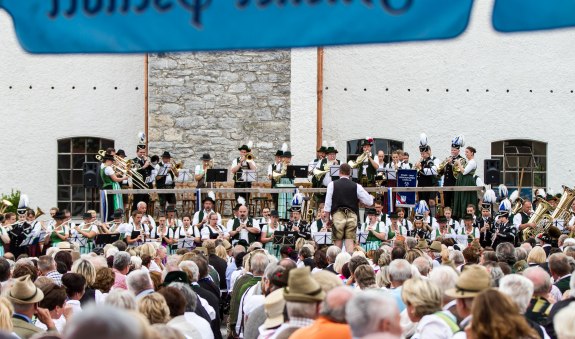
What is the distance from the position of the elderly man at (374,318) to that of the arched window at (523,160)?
2263 centimetres

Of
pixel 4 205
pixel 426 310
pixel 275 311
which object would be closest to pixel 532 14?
pixel 426 310

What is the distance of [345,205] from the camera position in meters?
15.0

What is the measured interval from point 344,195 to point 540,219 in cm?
721

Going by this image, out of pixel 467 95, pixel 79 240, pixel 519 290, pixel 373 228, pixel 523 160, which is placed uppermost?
pixel 467 95

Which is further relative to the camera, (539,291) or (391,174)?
(391,174)

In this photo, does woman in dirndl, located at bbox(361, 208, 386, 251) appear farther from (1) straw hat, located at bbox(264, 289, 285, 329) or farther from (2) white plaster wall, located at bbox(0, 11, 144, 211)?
(1) straw hat, located at bbox(264, 289, 285, 329)

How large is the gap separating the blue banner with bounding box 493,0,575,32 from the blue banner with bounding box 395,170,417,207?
701 inches

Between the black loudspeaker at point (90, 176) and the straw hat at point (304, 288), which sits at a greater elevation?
the black loudspeaker at point (90, 176)

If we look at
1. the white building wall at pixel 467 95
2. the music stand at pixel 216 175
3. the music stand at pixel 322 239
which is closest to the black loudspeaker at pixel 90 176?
the music stand at pixel 216 175

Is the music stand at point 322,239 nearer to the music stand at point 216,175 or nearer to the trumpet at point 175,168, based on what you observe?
the music stand at point 216,175

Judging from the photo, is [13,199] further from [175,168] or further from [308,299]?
[308,299]

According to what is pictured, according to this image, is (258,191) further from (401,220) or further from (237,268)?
(237,268)

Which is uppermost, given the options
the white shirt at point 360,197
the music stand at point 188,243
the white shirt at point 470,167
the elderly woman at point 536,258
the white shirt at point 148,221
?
the white shirt at point 470,167

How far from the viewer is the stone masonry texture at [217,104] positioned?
25.3 m
